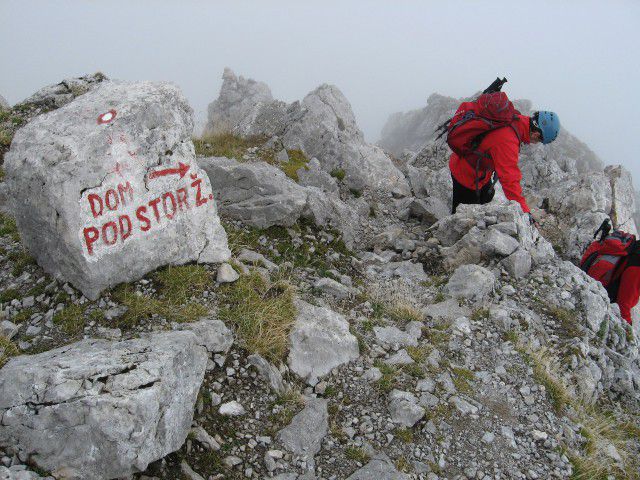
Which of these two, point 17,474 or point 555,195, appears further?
point 555,195

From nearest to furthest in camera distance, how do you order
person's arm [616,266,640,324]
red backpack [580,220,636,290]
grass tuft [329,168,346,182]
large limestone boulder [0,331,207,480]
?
large limestone boulder [0,331,207,480]
person's arm [616,266,640,324]
red backpack [580,220,636,290]
grass tuft [329,168,346,182]

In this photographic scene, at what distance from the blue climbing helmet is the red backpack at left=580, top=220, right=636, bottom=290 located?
3.15 meters

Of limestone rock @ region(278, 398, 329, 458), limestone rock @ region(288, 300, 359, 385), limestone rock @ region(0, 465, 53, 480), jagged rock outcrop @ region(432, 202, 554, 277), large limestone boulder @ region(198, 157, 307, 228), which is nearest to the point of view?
limestone rock @ region(0, 465, 53, 480)

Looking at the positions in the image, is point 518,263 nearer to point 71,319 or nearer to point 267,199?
point 267,199

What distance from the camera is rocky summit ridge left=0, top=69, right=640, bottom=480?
15.4ft

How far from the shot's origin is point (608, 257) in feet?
34.1

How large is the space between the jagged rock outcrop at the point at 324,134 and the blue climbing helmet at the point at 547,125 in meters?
5.25

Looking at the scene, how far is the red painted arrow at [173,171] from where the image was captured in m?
6.80

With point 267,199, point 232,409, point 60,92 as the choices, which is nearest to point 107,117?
point 267,199

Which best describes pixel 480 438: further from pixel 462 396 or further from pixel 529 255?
pixel 529 255

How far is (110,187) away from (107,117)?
1.08m

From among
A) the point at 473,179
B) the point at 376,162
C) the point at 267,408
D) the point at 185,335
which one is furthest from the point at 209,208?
the point at 376,162

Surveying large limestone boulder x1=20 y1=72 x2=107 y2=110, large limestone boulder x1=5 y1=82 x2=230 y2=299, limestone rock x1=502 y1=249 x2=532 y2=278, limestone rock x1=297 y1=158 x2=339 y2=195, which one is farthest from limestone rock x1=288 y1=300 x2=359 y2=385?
large limestone boulder x1=20 y1=72 x2=107 y2=110

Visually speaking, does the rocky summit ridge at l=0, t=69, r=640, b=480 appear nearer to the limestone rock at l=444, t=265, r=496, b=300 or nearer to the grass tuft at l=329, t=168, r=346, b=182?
the limestone rock at l=444, t=265, r=496, b=300
